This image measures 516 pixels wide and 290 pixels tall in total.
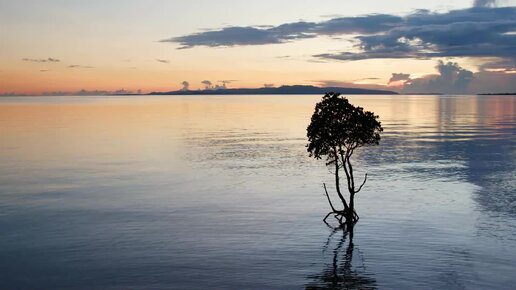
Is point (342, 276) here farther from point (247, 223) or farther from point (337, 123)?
point (247, 223)

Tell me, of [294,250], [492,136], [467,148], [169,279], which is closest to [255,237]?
[294,250]

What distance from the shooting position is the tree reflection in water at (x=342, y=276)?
3903 centimetres

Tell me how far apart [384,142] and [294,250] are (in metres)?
95.2

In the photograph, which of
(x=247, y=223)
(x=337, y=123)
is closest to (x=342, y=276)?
(x=337, y=123)

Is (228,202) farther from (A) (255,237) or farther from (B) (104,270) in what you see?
(B) (104,270)

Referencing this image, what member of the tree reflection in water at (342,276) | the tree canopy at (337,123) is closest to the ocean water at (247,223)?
the tree reflection in water at (342,276)

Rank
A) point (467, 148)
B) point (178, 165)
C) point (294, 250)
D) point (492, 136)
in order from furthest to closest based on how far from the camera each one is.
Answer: point (492, 136)
point (467, 148)
point (178, 165)
point (294, 250)

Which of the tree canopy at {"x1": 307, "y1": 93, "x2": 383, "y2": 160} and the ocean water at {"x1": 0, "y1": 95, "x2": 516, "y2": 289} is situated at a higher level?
the tree canopy at {"x1": 307, "y1": 93, "x2": 383, "y2": 160}

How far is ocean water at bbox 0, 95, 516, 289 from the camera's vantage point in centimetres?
4147

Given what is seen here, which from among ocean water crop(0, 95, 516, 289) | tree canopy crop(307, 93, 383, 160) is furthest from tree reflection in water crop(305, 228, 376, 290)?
tree canopy crop(307, 93, 383, 160)

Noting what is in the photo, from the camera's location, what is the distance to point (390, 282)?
131 ft

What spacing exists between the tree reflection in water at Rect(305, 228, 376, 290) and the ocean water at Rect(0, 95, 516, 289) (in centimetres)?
15

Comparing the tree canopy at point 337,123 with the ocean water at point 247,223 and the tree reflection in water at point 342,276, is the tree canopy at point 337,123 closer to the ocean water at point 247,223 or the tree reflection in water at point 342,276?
the ocean water at point 247,223

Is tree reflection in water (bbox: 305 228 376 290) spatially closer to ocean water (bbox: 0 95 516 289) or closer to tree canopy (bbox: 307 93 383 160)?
ocean water (bbox: 0 95 516 289)
